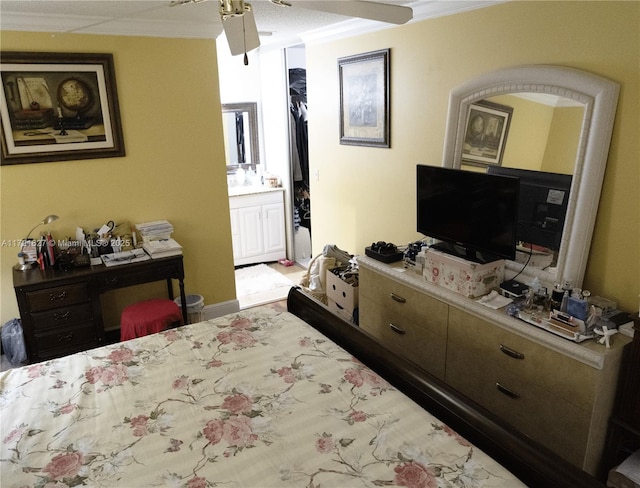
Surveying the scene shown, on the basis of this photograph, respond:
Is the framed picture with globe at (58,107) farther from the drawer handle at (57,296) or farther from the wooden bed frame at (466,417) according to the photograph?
the wooden bed frame at (466,417)

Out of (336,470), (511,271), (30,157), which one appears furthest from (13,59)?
(511,271)

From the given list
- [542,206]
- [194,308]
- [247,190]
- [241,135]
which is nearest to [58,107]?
[194,308]

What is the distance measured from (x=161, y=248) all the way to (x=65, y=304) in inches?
25.9

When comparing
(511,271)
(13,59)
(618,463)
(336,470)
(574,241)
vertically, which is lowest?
(618,463)

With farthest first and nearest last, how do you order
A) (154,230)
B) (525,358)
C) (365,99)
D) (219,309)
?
1. (219,309)
2. (365,99)
3. (154,230)
4. (525,358)

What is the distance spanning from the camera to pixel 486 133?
2.67 m

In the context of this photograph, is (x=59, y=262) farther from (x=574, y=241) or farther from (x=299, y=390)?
(x=574, y=241)

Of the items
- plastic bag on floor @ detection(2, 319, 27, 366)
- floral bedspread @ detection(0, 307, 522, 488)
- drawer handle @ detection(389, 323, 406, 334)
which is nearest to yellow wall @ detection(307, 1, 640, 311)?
drawer handle @ detection(389, 323, 406, 334)

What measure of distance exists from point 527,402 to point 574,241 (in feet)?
2.56

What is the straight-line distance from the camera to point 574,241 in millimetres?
2246

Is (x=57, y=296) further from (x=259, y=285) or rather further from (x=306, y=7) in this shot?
(x=306, y=7)

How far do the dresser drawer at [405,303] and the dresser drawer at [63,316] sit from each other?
1738 mm

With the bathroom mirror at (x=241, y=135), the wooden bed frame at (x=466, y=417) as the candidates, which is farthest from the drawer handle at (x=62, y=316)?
the bathroom mirror at (x=241, y=135)

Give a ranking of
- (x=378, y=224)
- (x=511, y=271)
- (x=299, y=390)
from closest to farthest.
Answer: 1. (x=299, y=390)
2. (x=511, y=271)
3. (x=378, y=224)
